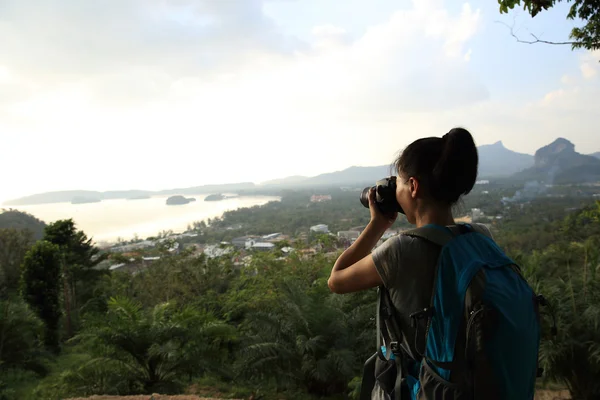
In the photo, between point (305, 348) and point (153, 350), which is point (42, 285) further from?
point (305, 348)

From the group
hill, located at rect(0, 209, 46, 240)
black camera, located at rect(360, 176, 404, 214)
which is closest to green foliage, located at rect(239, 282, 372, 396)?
black camera, located at rect(360, 176, 404, 214)

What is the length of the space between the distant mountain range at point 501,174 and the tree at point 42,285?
2811 centimetres

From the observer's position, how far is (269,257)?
756cm

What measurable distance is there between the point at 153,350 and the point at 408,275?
3413mm

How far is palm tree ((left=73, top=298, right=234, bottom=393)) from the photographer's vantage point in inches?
142

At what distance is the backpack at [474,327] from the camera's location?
0.73m

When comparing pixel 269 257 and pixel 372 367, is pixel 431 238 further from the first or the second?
pixel 269 257

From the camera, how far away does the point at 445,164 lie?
867 millimetres

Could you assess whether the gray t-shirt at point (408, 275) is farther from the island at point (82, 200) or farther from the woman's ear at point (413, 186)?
the island at point (82, 200)

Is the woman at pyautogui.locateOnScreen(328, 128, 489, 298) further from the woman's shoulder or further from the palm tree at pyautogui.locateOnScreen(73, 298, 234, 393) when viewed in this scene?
the palm tree at pyautogui.locateOnScreen(73, 298, 234, 393)

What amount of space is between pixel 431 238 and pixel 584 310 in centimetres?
344

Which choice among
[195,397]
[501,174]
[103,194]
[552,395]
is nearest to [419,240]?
[195,397]

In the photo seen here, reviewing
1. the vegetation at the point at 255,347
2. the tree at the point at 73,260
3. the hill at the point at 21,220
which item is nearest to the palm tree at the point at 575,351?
the vegetation at the point at 255,347

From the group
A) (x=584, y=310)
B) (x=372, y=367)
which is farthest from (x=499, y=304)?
(x=584, y=310)
